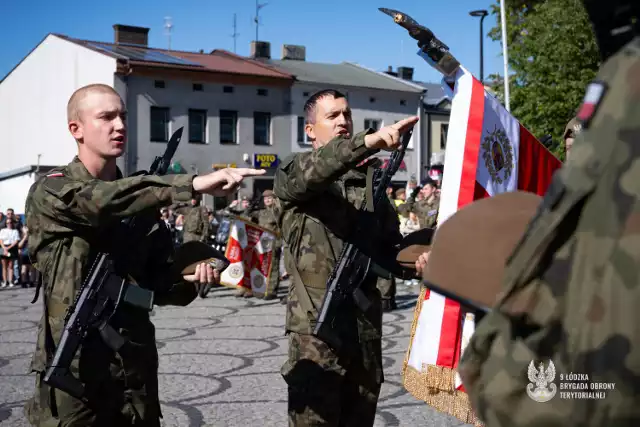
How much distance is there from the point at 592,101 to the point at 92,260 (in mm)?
2900

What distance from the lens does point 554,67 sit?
917 inches

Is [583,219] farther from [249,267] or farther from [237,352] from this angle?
[249,267]

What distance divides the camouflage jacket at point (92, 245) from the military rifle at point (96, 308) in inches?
1.5

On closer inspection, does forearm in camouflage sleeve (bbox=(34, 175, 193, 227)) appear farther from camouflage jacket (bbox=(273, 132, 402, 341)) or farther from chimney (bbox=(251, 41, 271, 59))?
chimney (bbox=(251, 41, 271, 59))

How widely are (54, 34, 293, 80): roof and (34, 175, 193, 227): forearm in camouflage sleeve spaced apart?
3781 centimetres

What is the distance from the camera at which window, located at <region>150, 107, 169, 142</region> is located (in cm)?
4141

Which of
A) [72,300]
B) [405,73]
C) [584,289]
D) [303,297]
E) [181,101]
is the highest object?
[405,73]

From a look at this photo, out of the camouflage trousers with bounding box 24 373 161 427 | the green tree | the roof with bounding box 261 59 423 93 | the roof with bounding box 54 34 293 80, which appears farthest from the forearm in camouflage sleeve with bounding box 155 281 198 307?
the roof with bounding box 261 59 423 93

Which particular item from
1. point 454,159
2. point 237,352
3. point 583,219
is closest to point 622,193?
point 583,219

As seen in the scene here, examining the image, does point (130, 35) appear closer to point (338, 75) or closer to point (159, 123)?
point (159, 123)

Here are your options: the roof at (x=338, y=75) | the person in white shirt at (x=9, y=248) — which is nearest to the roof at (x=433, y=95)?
the roof at (x=338, y=75)

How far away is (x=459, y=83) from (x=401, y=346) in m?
6.23

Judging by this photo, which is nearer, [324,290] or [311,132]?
[324,290]

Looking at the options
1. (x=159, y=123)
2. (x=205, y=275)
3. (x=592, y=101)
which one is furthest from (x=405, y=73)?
(x=592, y=101)
